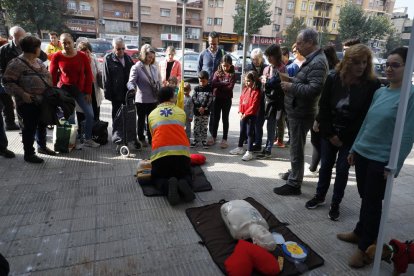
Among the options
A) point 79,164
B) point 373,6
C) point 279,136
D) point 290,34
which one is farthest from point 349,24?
point 79,164

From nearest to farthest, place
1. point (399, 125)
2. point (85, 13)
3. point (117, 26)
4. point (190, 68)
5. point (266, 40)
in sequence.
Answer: point (399, 125) → point (190, 68) → point (85, 13) → point (117, 26) → point (266, 40)

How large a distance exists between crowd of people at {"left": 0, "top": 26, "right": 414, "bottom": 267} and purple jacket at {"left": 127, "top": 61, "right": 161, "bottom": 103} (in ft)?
0.06

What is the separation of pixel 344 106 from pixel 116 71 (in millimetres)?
3822

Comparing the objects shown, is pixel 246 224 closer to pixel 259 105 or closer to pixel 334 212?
pixel 334 212

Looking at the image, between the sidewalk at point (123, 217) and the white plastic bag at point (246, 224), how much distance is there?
1.15ft

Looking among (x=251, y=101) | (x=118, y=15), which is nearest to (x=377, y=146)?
(x=251, y=101)

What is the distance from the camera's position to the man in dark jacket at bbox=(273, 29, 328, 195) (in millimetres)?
3402

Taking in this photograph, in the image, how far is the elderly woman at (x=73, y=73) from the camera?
4938 millimetres

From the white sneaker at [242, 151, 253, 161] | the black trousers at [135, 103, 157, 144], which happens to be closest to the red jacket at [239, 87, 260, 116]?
the white sneaker at [242, 151, 253, 161]

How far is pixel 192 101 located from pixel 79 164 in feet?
7.25

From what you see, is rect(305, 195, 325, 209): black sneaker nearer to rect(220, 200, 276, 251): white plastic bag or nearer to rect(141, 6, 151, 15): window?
rect(220, 200, 276, 251): white plastic bag

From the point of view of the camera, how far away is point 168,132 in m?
3.80

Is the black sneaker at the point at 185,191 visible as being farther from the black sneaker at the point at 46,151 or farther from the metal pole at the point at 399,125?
the black sneaker at the point at 46,151

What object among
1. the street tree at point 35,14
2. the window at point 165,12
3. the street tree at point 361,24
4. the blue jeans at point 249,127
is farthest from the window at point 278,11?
the blue jeans at point 249,127
